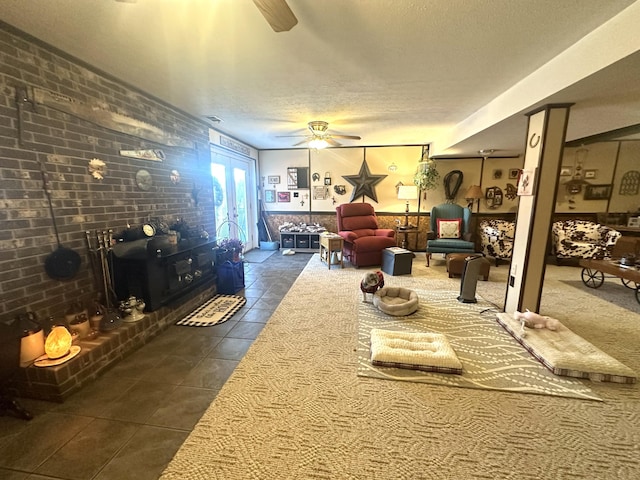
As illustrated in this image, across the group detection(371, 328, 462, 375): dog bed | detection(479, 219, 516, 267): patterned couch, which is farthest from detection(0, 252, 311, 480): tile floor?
detection(479, 219, 516, 267): patterned couch

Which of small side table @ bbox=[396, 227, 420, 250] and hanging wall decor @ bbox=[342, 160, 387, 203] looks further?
hanging wall decor @ bbox=[342, 160, 387, 203]

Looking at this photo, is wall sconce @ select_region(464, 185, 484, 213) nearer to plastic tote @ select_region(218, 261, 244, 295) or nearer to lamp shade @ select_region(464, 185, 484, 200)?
lamp shade @ select_region(464, 185, 484, 200)

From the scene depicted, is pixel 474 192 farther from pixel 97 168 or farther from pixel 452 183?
pixel 97 168

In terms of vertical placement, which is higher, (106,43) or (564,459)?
(106,43)

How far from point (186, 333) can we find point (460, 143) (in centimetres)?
476

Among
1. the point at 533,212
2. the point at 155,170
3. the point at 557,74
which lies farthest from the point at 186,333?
the point at 557,74

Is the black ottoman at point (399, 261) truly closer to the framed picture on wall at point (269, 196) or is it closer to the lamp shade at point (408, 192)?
the lamp shade at point (408, 192)

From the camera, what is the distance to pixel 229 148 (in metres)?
5.09

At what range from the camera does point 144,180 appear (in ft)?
9.87

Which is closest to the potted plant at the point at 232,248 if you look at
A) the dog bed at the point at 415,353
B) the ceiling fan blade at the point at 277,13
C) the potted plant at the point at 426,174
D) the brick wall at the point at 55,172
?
the brick wall at the point at 55,172

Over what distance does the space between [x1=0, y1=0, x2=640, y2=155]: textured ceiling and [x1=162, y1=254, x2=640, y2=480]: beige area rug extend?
86.8 inches

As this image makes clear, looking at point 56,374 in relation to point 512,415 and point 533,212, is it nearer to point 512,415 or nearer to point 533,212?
point 512,415

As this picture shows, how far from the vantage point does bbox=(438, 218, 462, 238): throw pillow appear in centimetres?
525

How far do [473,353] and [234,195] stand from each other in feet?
16.3
